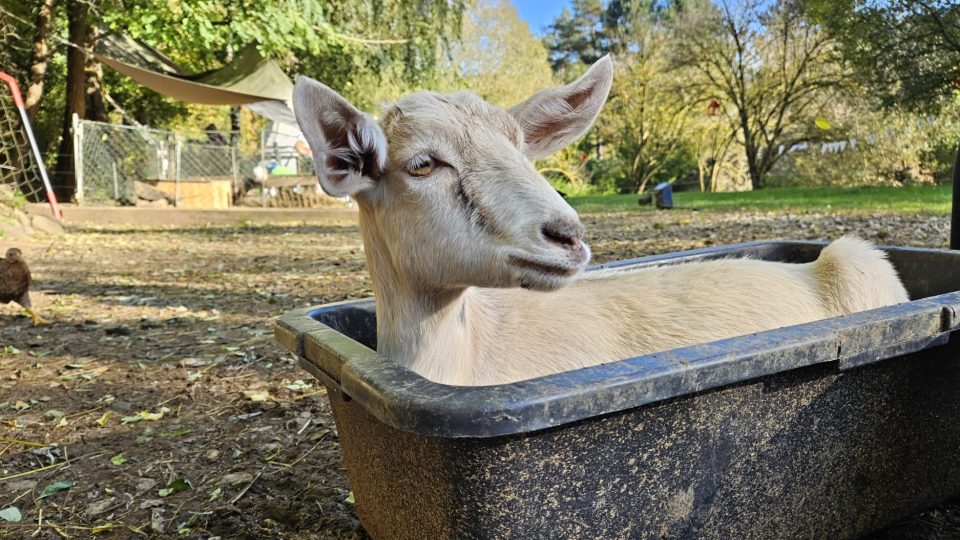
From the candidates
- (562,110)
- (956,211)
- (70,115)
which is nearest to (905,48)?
(956,211)

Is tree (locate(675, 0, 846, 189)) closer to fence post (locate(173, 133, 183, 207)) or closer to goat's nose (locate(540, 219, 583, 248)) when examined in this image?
fence post (locate(173, 133, 183, 207))

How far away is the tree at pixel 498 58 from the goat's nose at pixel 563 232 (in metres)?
28.1

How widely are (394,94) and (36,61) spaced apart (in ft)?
35.0

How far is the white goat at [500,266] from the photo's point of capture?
187 cm

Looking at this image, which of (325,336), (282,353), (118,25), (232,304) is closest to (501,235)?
(325,336)

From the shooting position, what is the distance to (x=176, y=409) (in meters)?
3.82

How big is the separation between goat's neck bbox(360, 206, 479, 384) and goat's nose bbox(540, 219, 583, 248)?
422 mm

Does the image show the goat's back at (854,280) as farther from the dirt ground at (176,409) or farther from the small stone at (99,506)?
the small stone at (99,506)

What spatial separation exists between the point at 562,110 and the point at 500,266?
0.76 meters

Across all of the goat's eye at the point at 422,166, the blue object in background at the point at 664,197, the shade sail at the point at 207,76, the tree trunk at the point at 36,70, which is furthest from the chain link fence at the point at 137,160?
the goat's eye at the point at 422,166

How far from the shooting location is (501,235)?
6.10 feet

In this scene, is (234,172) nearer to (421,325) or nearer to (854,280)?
(421,325)

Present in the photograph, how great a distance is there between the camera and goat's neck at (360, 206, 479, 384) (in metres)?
2.08

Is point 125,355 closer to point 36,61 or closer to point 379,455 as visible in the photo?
point 379,455
